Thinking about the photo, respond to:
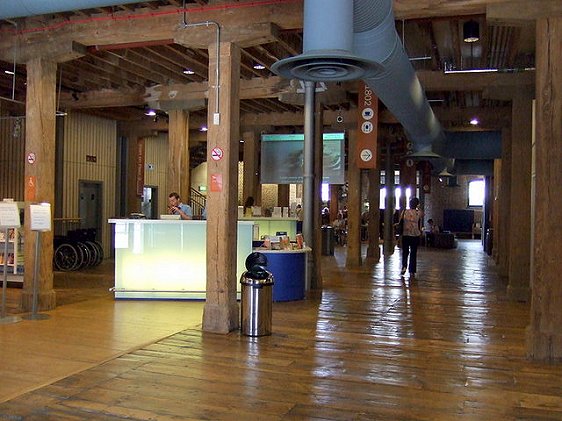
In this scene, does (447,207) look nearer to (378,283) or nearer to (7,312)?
(378,283)

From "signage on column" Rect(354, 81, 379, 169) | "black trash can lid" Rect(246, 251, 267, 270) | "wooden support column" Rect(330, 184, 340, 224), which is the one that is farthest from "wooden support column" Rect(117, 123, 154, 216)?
"wooden support column" Rect(330, 184, 340, 224)

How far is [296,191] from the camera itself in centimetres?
2897

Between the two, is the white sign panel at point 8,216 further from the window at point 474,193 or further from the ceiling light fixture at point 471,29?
the window at point 474,193

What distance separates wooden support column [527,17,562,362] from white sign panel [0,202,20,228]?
5.93m

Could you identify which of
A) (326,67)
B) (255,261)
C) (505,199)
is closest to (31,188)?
(255,261)

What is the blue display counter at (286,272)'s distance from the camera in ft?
29.0

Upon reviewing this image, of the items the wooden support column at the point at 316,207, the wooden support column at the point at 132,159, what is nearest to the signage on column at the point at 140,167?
the wooden support column at the point at 132,159

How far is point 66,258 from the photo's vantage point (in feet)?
41.3

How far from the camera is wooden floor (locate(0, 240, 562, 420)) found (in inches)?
166

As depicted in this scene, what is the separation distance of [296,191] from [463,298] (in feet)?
64.2

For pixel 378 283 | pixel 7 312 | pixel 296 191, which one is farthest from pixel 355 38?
pixel 296 191

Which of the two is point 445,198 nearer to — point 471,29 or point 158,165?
point 158,165

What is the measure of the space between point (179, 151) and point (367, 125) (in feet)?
12.8

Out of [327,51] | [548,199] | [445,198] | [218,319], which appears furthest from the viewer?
[445,198]
